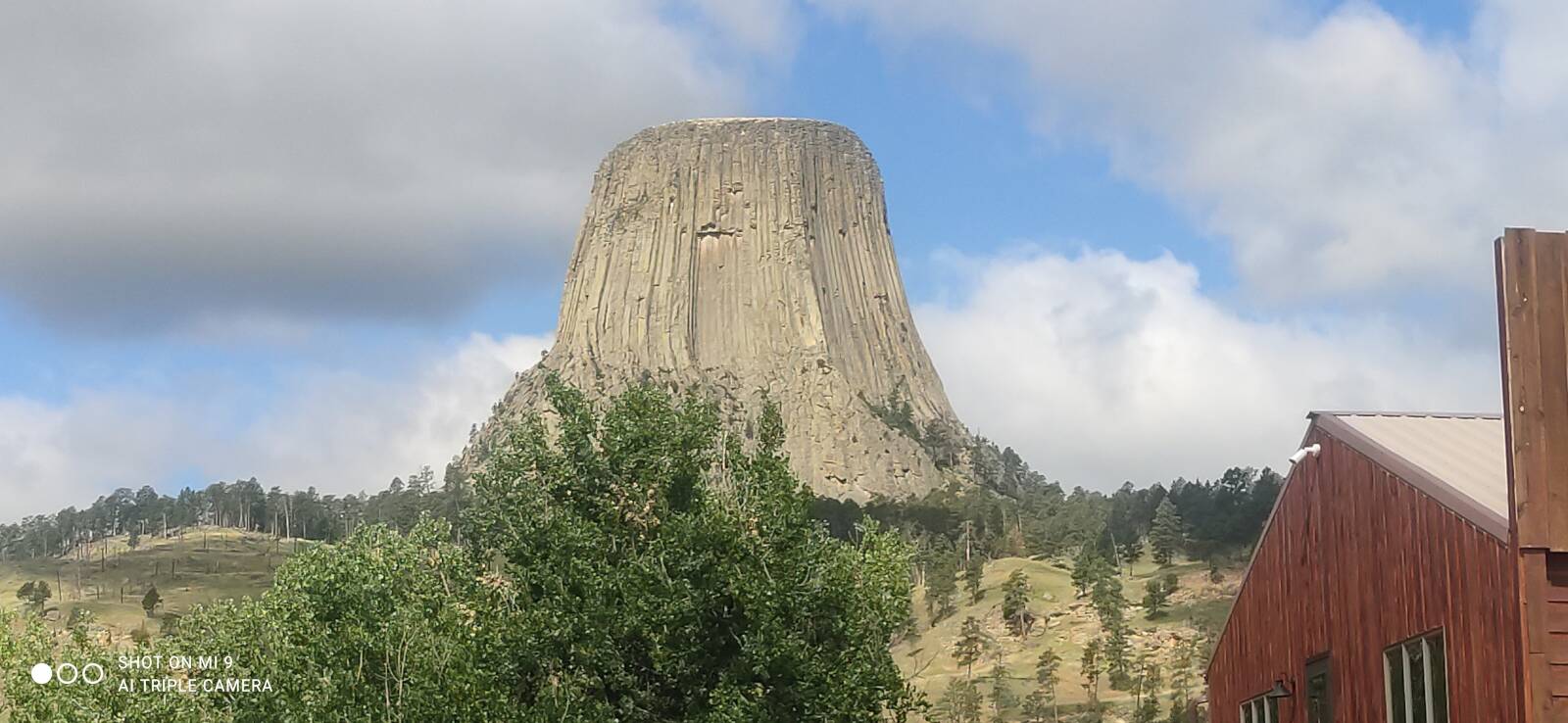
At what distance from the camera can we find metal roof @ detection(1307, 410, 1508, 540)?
64.2 ft

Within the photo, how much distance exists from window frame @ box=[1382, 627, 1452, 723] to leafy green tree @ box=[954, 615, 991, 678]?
7626 cm

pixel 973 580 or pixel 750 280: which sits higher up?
pixel 750 280

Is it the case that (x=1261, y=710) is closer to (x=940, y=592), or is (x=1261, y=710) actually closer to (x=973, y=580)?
(x=940, y=592)

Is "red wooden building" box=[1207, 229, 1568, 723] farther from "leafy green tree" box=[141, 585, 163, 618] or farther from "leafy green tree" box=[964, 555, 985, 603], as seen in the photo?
"leafy green tree" box=[141, 585, 163, 618]

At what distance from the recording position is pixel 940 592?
4486 inches

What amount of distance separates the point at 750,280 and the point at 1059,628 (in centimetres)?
8296

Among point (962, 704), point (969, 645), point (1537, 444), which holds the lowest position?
point (962, 704)

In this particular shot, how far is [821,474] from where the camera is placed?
164000mm

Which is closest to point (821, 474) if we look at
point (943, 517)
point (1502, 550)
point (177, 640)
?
point (943, 517)

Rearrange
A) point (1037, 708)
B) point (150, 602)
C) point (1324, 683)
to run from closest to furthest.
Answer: point (1324, 683) → point (1037, 708) → point (150, 602)

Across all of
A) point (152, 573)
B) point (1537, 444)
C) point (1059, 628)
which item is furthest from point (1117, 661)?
point (152, 573)

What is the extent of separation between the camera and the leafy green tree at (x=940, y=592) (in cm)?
11331

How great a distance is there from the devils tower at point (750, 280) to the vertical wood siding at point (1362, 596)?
145 m

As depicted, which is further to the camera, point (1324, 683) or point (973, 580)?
point (973, 580)
